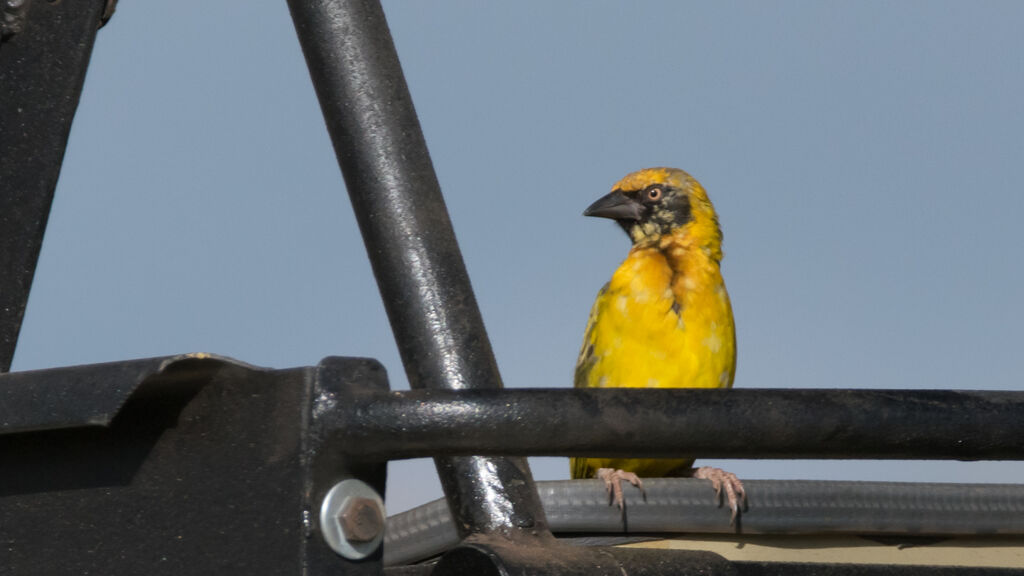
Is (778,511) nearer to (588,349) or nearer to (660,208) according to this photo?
(588,349)

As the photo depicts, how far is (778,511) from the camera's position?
8.97ft

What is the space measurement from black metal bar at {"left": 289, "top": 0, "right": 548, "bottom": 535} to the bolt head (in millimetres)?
207

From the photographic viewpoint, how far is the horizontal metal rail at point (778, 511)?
102 inches

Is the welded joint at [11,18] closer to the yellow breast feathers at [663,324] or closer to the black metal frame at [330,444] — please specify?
the black metal frame at [330,444]

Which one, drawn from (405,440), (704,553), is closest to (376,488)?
(405,440)

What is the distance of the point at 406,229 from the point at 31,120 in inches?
16.9

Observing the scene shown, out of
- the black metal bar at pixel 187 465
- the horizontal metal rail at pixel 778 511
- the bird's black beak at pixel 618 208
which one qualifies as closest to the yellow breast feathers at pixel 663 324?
the bird's black beak at pixel 618 208

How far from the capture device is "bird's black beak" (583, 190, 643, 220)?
21.6 feet

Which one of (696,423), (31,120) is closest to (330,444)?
(696,423)

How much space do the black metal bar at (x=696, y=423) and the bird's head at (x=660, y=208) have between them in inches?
211

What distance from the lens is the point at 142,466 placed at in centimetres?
97

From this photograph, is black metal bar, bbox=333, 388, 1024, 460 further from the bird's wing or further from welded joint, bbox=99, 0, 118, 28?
the bird's wing

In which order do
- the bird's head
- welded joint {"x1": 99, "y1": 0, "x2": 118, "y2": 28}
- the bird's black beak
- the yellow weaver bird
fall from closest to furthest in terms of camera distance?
welded joint {"x1": 99, "y1": 0, "x2": 118, "y2": 28}, the yellow weaver bird, the bird's head, the bird's black beak

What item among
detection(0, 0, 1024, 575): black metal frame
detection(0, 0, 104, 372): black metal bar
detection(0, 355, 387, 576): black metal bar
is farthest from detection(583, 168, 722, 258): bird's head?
detection(0, 355, 387, 576): black metal bar
